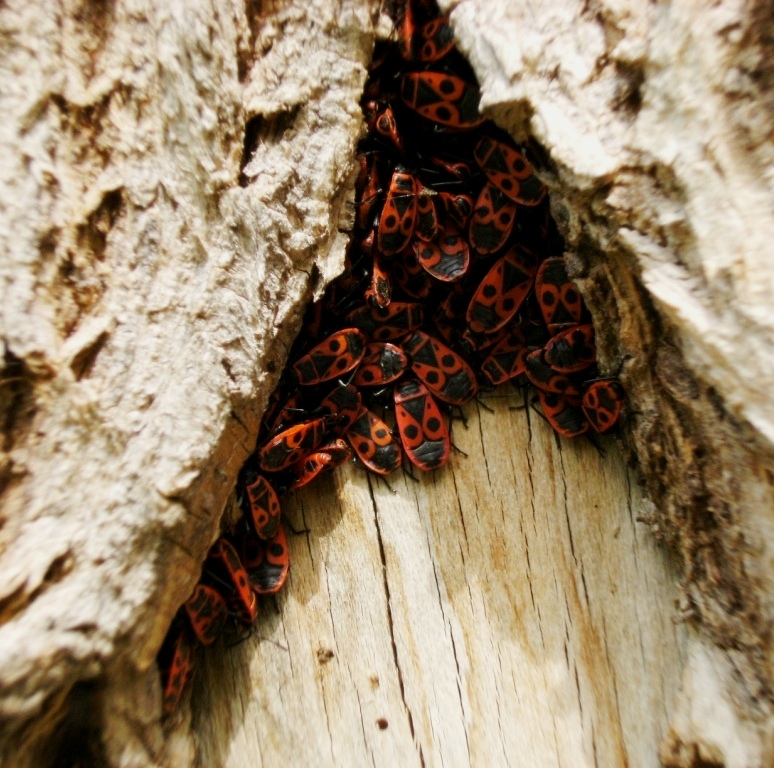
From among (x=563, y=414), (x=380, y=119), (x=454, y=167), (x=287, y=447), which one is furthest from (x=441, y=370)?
(x=380, y=119)

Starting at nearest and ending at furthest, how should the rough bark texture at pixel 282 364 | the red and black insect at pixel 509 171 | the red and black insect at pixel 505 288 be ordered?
the rough bark texture at pixel 282 364
the red and black insect at pixel 509 171
the red and black insect at pixel 505 288

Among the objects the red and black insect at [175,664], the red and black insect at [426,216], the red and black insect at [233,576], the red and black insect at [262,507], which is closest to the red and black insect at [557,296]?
the red and black insect at [426,216]

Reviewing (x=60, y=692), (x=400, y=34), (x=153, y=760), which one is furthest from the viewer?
(x=400, y=34)

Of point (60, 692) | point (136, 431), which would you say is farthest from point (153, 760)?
point (136, 431)

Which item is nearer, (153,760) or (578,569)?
(153,760)

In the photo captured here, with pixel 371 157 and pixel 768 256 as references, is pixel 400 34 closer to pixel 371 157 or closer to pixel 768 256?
pixel 371 157

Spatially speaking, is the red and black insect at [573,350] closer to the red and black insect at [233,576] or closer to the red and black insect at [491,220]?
the red and black insect at [491,220]
